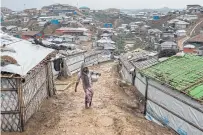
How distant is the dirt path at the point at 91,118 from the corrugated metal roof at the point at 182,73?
1852 millimetres

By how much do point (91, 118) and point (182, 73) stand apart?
4.34 m

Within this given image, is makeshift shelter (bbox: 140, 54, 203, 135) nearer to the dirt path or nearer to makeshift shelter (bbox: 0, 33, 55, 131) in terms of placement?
the dirt path

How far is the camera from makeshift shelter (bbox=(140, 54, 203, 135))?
914 centimetres

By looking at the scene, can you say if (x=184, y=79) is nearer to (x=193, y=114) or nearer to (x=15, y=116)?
(x=193, y=114)

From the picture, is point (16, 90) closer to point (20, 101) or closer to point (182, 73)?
point (20, 101)

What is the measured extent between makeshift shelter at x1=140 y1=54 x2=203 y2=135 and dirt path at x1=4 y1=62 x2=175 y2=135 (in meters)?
0.55

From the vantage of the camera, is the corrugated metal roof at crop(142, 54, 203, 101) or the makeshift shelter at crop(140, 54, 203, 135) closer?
the makeshift shelter at crop(140, 54, 203, 135)

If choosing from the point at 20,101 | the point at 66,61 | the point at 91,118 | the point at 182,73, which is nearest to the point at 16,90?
the point at 20,101

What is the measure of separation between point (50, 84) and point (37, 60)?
3223 millimetres

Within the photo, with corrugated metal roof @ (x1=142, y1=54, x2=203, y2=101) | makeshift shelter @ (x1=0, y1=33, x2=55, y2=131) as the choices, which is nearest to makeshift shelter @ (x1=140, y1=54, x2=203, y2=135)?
corrugated metal roof @ (x1=142, y1=54, x2=203, y2=101)

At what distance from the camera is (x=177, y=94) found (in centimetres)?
990

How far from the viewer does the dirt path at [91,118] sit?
914 centimetres

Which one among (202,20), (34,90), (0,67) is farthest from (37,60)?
(202,20)

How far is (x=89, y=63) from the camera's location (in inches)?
1056
